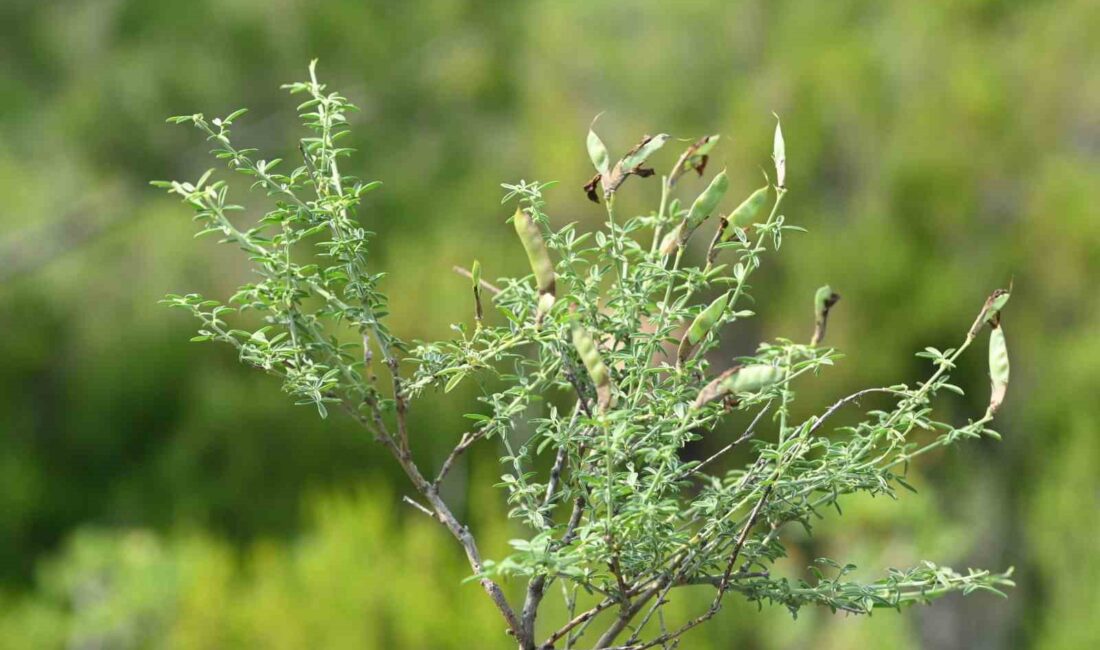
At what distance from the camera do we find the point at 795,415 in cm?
425

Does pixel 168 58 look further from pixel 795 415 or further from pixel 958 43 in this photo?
pixel 958 43

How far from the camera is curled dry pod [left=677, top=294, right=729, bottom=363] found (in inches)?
27.5

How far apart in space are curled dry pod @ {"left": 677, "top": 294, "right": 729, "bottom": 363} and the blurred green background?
358 cm

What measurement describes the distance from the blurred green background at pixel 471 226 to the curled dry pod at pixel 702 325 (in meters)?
3.58

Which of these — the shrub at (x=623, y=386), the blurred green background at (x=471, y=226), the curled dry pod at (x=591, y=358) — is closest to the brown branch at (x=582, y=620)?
the shrub at (x=623, y=386)

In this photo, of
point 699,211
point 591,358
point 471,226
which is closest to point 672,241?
point 699,211

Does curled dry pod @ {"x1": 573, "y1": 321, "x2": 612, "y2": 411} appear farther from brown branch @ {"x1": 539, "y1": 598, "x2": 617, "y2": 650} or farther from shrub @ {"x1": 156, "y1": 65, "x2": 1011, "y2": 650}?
brown branch @ {"x1": 539, "y1": 598, "x2": 617, "y2": 650}

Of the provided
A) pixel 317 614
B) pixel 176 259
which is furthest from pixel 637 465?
pixel 176 259

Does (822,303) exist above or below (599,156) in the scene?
below

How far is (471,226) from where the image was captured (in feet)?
16.8

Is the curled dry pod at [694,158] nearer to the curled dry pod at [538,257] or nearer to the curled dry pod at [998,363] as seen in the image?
the curled dry pod at [538,257]

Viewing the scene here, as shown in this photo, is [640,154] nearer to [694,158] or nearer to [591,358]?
[694,158]

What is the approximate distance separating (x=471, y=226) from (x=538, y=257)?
4.41 metres

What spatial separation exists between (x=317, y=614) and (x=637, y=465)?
10.9 feet
